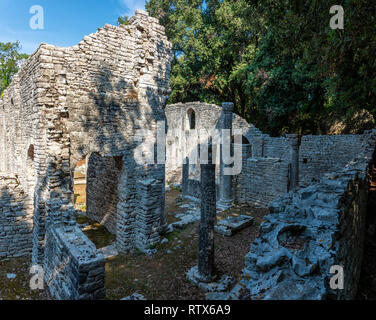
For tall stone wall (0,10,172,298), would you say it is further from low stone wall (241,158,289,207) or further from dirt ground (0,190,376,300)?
low stone wall (241,158,289,207)

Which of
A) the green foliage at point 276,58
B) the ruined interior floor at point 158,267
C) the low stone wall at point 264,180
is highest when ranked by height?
the green foliage at point 276,58

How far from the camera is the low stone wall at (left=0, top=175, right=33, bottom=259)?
705cm

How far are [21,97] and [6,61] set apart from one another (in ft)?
72.8

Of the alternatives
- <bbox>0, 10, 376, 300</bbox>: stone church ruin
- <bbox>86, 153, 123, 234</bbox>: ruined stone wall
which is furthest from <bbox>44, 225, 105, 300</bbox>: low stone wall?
<bbox>86, 153, 123, 234</bbox>: ruined stone wall

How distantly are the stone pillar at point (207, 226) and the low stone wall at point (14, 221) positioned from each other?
5.30m

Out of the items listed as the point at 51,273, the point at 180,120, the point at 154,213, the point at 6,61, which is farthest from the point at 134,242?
the point at 6,61

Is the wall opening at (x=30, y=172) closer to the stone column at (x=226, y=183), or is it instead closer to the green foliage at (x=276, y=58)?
the green foliage at (x=276, y=58)

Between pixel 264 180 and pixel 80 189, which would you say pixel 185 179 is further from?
pixel 80 189

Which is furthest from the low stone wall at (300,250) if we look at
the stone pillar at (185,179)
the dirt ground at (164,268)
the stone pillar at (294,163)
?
the stone pillar at (185,179)

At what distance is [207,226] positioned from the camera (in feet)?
20.2

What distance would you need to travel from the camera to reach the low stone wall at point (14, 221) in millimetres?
7051

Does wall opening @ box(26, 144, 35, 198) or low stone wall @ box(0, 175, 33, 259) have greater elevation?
wall opening @ box(26, 144, 35, 198)

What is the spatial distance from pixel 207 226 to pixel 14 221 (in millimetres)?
5770

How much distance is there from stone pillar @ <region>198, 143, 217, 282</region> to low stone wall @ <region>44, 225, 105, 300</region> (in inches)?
102
